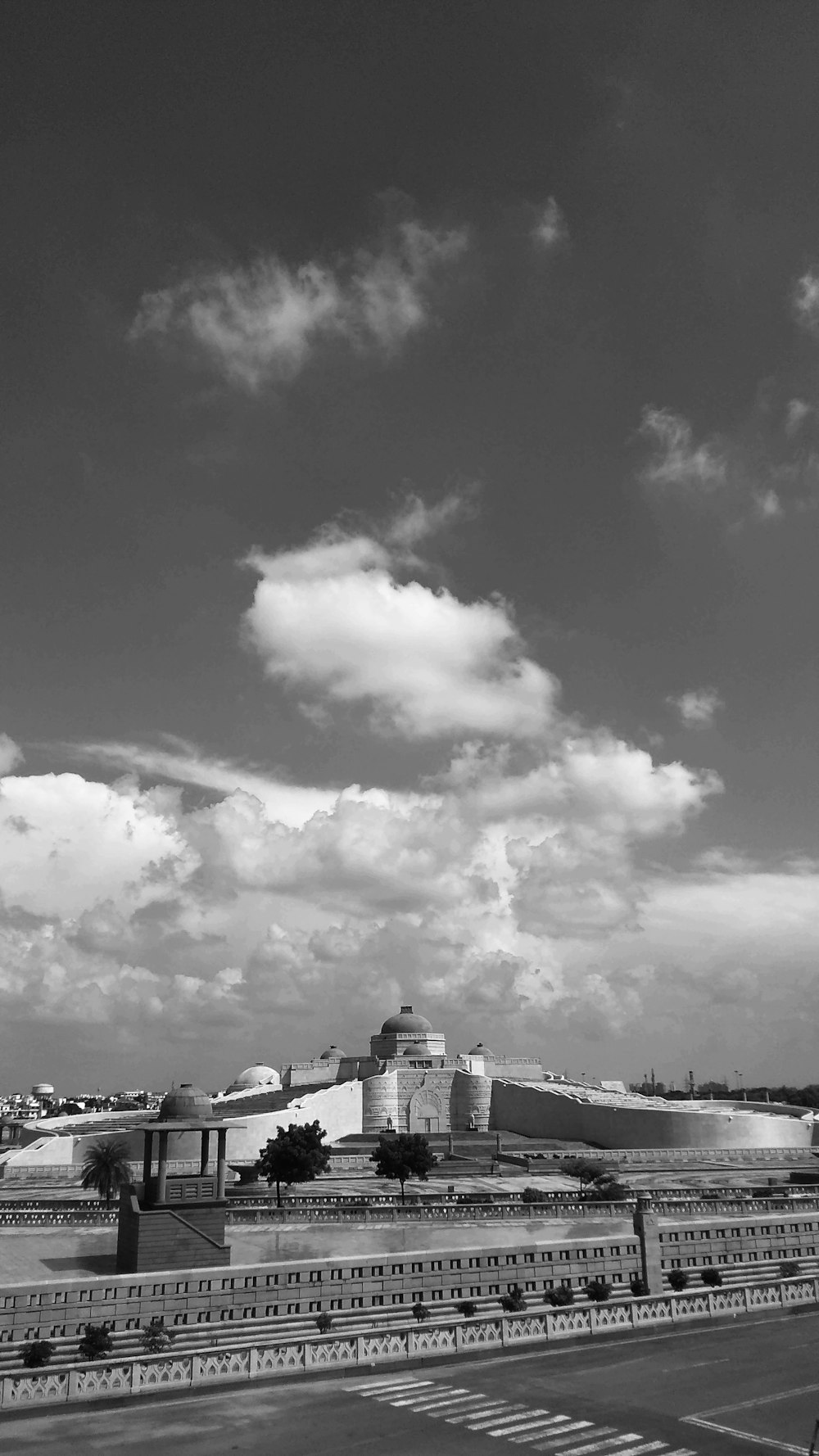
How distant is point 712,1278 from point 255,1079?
8800 centimetres

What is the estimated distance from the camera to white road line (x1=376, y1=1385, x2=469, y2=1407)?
2041 cm

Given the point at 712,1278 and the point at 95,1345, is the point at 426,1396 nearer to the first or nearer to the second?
the point at 95,1345

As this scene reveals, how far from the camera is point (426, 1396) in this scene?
2080cm

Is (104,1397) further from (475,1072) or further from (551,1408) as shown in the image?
(475,1072)

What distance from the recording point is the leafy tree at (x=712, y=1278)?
105 ft

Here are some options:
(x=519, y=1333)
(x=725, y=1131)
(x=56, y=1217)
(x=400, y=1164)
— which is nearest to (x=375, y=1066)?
(x=725, y=1131)

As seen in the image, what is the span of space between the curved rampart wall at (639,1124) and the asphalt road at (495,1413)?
5795 cm

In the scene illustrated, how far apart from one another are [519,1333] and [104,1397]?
10.2m

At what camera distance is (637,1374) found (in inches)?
896

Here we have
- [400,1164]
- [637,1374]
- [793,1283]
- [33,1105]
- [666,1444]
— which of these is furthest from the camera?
[33,1105]

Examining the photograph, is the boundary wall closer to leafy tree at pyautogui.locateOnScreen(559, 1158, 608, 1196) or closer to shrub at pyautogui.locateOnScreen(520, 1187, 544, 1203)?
shrub at pyautogui.locateOnScreen(520, 1187, 544, 1203)

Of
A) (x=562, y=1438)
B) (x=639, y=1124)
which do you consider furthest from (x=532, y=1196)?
(x=639, y=1124)

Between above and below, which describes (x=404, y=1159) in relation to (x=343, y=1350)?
above

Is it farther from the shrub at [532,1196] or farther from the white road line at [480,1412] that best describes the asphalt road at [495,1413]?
the shrub at [532,1196]
